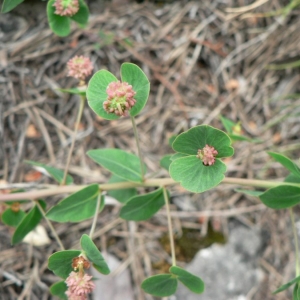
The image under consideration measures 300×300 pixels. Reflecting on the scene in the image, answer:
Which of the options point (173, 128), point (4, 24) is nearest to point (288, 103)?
point (173, 128)

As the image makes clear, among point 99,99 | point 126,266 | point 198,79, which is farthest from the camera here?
point 198,79

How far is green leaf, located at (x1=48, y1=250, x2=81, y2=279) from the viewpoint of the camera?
0.96m

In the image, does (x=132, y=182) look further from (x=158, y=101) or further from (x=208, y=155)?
(x=158, y=101)

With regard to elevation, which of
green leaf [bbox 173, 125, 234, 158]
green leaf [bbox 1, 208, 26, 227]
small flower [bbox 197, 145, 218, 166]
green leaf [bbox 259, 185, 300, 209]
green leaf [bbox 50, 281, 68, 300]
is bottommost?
green leaf [bbox 50, 281, 68, 300]

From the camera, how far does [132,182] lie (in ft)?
3.87

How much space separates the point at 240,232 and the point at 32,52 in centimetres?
107

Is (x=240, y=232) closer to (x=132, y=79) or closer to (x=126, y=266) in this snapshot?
(x=126, y=266)

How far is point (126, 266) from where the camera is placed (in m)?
1.67

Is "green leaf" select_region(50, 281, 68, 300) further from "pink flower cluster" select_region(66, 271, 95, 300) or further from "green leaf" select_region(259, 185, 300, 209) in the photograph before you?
"green leaf" select_region(259, 185, 300, 209)

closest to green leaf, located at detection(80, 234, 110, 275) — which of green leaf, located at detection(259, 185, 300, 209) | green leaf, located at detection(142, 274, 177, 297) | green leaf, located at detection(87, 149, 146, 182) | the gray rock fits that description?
green leaf, located at detection(142, 274, 177, 297)

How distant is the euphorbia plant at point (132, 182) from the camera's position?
0.94 m

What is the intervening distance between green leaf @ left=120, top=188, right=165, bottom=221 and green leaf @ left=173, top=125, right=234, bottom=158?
0.24 meters

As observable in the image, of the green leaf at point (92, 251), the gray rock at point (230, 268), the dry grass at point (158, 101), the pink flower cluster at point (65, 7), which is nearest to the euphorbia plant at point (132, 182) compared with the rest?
the green leaf at point (92, 251)

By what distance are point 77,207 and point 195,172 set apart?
37cm
